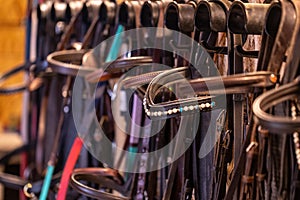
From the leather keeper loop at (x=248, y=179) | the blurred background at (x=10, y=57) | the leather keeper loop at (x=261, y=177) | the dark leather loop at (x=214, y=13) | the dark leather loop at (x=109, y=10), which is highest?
the dark leather loop at (x=214, y=13)

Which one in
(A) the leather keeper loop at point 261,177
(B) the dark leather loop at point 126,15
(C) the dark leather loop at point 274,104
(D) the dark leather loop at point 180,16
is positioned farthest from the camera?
(B) the dark leather loop at point 126,15

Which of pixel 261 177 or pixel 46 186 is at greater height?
pixel 261 177

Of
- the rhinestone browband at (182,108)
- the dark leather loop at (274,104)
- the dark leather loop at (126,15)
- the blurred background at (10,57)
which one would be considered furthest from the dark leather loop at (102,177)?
the blurred background at (10,57)

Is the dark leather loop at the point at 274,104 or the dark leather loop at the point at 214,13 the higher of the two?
the dark leather loop at the point at 214,13

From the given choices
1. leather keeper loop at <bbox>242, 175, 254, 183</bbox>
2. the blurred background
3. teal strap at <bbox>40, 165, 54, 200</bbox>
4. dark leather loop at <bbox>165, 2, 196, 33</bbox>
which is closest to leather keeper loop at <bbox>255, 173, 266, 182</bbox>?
leather keeper loop at <bbox>242, 175, 254, 183</bbox>

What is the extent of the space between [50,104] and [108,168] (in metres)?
0.45

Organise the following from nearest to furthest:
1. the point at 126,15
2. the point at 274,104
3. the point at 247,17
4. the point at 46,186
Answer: the point at 274,104 → the point at 247,17 → the point at 126,15 → the point at 46,186

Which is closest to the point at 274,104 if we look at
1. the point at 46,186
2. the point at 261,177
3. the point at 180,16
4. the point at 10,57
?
the point at 261,177

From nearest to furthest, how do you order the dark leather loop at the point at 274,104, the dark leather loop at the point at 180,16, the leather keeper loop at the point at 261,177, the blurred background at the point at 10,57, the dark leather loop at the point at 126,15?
the dark leather loop at the point at 274,104 < the leather keeper loop at the point at 261,177 < the dark leather loop at the point at 180,16 < the dark leather loop at the point at 126,15 < the blurred background at the point at 10,57

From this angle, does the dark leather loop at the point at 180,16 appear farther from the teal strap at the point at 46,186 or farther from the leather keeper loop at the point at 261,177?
the teal strap at the point at 46,186

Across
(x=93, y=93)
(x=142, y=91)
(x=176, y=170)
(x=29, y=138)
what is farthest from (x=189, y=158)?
(x=29, y=138)

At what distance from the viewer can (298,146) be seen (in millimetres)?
562

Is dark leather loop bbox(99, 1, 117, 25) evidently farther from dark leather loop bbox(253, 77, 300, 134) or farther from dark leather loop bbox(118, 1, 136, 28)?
dark leather loop bbox(253, 77, 300, 134)

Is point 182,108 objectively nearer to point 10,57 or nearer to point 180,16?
point 180,16
